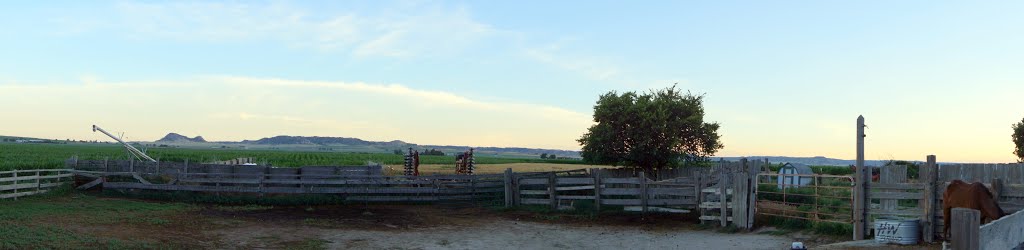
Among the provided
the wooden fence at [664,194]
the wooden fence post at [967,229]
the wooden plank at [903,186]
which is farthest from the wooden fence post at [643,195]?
the wooden fence post at [967,229]

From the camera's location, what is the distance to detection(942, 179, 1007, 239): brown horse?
11.8 m

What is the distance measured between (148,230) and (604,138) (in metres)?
19.9

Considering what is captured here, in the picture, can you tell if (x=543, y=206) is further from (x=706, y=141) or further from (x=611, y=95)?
(x=706, y=141)

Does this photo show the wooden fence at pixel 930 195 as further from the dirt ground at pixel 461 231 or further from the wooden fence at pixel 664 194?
the wooden fence at pixel 664 194

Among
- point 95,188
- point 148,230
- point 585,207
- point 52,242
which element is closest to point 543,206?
point 585,207

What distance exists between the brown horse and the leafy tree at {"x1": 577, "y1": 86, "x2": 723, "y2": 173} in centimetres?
1890

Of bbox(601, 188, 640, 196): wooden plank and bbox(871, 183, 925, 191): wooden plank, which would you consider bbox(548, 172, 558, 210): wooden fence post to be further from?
bbox(871, 183, 925, 191): wooden plank

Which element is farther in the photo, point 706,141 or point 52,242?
point 706,141

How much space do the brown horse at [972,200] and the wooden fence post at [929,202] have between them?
836 mm

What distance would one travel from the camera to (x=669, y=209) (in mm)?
19250

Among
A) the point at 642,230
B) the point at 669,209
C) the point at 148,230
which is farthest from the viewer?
the point at 669,209

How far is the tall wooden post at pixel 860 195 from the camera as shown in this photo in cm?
1368

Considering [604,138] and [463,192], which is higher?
[604,138]

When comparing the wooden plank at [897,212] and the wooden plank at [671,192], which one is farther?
the wooden plank at [671,192]
